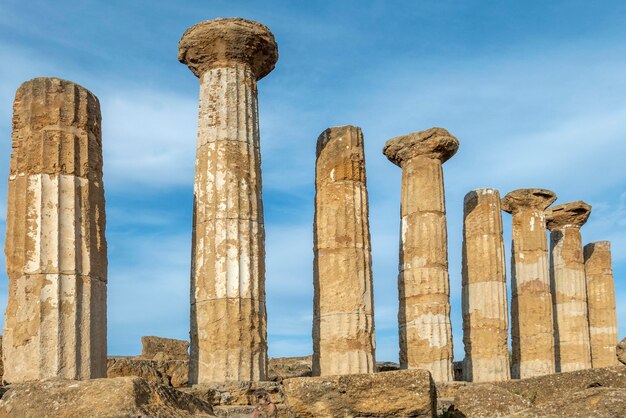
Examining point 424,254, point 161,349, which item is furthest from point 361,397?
point 161,349

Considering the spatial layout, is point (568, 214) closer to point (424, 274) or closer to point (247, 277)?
point (424, 274)

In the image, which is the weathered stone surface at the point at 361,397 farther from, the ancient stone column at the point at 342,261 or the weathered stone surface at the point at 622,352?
the weathered stone surface at the point at 622,352

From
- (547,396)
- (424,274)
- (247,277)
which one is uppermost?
(424,274)

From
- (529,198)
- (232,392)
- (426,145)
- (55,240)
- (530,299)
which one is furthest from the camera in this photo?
(529,198)

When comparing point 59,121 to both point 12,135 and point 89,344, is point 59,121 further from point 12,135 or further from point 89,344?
point 89,344

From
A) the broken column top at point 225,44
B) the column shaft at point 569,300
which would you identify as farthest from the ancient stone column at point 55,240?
the column shaft at point 569,300

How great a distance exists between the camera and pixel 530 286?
94.1ft

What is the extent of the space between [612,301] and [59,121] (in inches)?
963

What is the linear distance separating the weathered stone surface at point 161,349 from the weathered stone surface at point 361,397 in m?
12.0

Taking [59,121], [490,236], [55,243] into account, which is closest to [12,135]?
[59,121]

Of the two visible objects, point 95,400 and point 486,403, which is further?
point 486,403

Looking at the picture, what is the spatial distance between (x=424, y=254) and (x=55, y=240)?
11.6 m

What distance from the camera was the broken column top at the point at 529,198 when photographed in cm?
2911

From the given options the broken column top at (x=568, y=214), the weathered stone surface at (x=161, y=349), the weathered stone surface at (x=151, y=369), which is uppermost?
the broken column top at (x=568, y=214)
